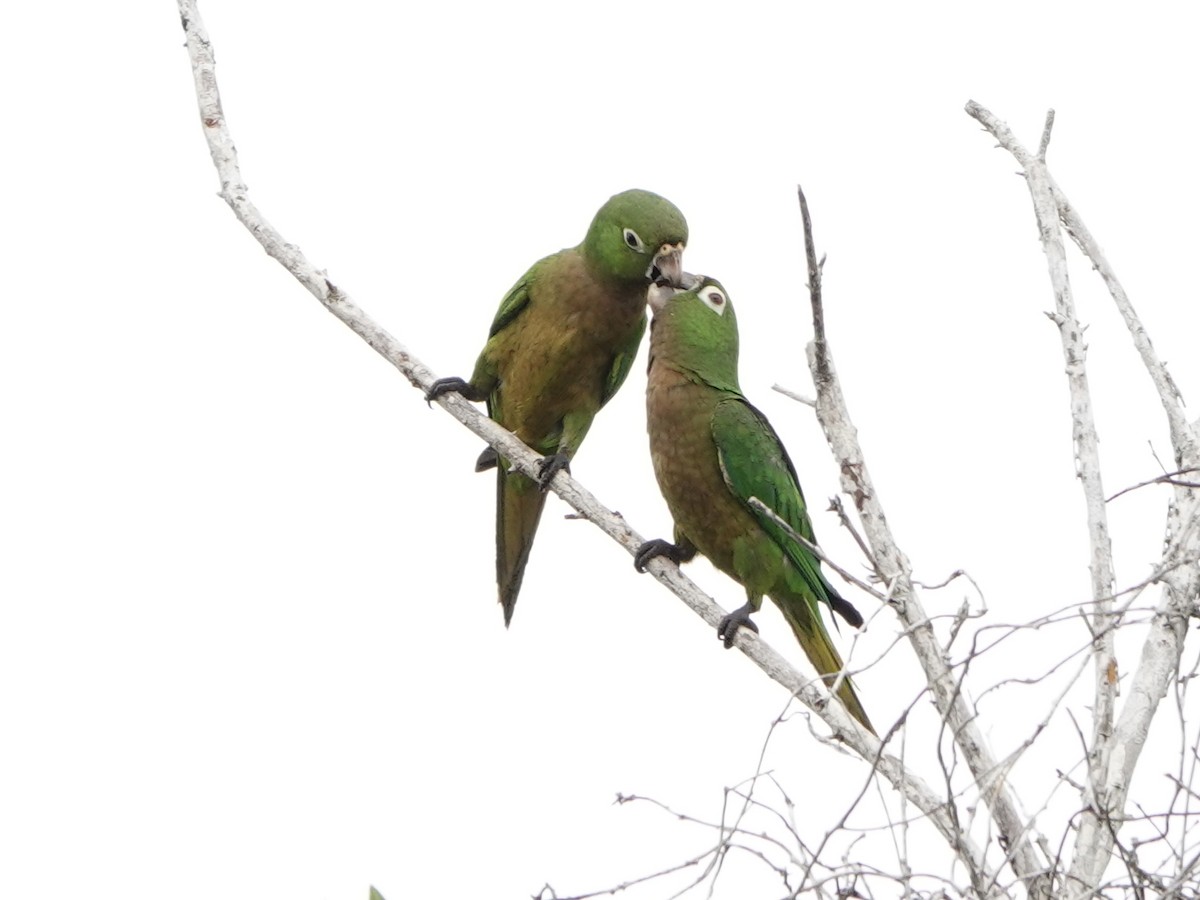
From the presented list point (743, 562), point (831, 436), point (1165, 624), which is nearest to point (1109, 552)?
point (1165, 624)

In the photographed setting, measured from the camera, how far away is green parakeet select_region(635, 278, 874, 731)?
5648 mm

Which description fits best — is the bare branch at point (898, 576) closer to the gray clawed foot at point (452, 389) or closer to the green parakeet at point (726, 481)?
the green parakeet at point (726, 481)

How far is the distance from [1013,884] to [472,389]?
3.84 m

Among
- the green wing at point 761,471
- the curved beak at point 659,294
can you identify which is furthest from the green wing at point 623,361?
the green wing at point 761,471

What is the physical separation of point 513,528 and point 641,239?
4.77 ft

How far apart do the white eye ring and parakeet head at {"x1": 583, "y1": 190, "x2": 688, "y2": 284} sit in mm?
118

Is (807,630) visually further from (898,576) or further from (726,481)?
(898,576)

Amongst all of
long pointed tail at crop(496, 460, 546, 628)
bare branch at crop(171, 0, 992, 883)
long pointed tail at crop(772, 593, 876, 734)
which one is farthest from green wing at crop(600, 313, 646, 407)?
long pointed tail at crop(772, 593, 876, 734)

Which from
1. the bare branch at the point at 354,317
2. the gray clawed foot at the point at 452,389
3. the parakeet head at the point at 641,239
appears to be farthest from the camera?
the parakeet head at the point at 641,239

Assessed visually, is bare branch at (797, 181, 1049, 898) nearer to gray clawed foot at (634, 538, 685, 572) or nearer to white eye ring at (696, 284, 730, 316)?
gray clawed foot at (634, 538, 685, 572)

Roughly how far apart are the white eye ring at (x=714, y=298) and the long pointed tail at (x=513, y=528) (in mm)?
1127

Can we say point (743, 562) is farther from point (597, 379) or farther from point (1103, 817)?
point (1103, 817)

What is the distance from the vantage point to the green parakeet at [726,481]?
5.65 metres

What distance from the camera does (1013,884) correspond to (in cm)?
290
